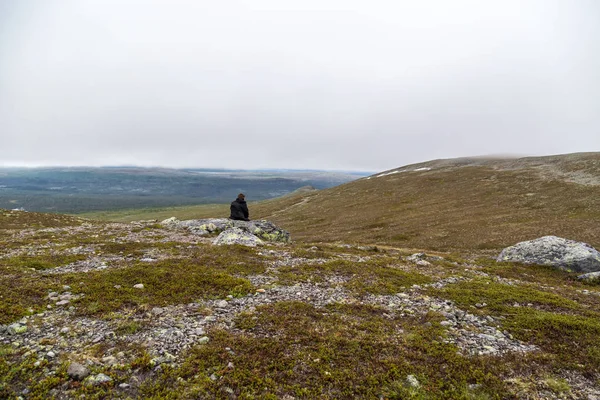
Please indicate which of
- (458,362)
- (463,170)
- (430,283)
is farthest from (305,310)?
(463,170)

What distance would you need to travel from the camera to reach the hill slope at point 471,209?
4610 centimetres

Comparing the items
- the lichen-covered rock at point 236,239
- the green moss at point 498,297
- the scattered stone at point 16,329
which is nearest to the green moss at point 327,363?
the green moss at point 498,297

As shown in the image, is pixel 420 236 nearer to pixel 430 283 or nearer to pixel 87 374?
pixel 430 283

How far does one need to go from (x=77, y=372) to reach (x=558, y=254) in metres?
36.0

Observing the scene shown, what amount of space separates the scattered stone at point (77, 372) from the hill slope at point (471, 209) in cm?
4476

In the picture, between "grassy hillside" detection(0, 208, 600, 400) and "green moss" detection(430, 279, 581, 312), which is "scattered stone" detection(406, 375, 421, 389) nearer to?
"grassy hillside" detection(0, 208, 600, 400)

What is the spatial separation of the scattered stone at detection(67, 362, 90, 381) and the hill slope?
147ft

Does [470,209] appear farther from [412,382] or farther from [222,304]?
[222,304]

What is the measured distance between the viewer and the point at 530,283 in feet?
69.1

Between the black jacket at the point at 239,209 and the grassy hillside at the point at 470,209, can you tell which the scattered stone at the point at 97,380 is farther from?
the grassy hillside at the point at 470,209

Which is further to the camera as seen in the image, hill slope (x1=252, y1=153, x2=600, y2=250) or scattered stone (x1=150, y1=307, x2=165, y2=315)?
hill slope (x1=252, y1=153, x2=600, y2=250)

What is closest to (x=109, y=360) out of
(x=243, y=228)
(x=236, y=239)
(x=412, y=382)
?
(x=412, y=382)

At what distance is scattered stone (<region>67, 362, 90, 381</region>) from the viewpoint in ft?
25.8

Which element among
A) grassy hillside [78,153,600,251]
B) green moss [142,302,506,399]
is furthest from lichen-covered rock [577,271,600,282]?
green moss [142,302,506,399]
